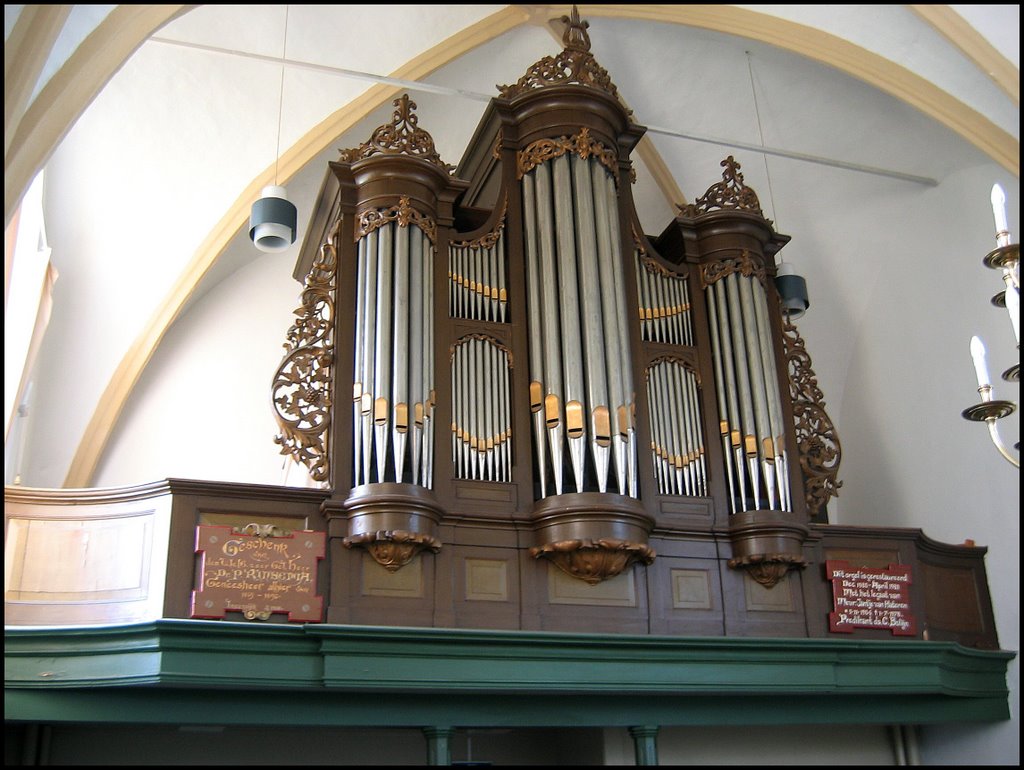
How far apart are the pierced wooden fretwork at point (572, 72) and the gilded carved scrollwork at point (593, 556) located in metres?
3.63

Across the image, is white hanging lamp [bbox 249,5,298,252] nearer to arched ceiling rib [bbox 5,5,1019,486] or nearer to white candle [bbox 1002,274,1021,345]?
arched ceiling rib [bbox 5,5,1019,486]

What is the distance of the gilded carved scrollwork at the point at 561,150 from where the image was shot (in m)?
8.89

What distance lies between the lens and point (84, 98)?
19.4 ft

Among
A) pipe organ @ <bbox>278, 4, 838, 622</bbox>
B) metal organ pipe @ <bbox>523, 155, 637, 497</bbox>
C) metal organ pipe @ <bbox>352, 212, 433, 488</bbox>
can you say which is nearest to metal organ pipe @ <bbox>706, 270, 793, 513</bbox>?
pipe organ @ <bbox>278, 4, 838, 622</bbox>

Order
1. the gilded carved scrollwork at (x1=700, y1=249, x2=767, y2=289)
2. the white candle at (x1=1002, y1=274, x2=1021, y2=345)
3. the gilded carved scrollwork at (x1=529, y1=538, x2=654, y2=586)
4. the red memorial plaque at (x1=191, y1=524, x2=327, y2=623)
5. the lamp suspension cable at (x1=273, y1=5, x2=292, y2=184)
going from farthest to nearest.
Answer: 1. the lamp suspension cable at (x1=273, y1=5, x2=292, y2=184)
2. the gilded carved scrollwork at (x1=700, y1=249, x2=767, y2=289)
3. the gilded carved scrollwork at (x1=529, y1=538, x2=654, y2=586)
4. the red memorial plaque at (x1=191, y1=524, x2=327, y2=623)
5. the white candle at (x1=1002, y1=274, x2=1021, y2=345)

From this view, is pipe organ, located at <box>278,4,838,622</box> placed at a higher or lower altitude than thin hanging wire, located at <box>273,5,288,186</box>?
lower

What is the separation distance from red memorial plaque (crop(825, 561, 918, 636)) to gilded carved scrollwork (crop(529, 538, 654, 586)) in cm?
160

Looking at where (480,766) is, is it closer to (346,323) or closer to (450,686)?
(450,686)

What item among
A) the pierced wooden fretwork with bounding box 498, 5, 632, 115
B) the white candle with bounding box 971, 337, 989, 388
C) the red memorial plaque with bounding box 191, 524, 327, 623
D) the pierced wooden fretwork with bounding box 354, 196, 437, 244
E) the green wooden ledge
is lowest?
the green wooden ledge

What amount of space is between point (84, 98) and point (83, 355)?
6.25 metres

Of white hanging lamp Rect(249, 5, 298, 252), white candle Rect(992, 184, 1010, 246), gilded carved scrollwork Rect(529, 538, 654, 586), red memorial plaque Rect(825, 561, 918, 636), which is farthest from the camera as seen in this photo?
white hanging lamp Rect(249, 5, 298, 252)

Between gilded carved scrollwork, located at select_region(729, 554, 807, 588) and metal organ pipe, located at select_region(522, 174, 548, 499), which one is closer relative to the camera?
metal organ pipe, located at select_region(522, 174, 548, 499)

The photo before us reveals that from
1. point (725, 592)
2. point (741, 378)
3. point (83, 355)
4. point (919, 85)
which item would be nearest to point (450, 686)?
point (725, 592)

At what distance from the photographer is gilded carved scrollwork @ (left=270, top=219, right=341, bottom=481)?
25.5 feet
